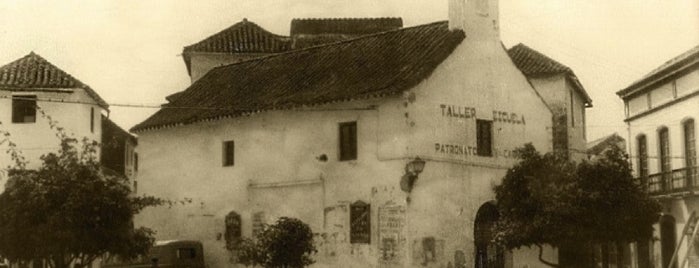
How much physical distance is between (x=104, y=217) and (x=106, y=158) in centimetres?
3027

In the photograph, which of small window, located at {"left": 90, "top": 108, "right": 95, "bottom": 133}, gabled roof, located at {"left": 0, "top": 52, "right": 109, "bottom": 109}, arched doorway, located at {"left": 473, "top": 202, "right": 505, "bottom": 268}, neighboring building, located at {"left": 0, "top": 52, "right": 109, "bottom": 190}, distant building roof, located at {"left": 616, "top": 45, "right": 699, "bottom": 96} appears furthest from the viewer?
small window, located at {"left": 90, "top": 108, "right": 95, "bottom": 133}

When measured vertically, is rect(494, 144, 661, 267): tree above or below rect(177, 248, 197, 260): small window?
above

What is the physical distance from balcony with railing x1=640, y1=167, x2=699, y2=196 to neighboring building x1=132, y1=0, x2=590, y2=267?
4028 mm

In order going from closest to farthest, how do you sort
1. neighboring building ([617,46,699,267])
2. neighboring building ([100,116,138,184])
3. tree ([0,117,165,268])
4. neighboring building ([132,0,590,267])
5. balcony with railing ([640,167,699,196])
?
tree ([0,117,165,268])
neighboring building ([132,0,590,267])
balcony with railing ([640,167,699,196])
neighboring building ([617,46,699,267])
neighboring building ([100,116,138,184])

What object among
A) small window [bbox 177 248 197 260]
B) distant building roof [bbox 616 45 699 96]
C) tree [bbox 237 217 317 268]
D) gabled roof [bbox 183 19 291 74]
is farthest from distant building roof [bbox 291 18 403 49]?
tree [bbox 237 217 317 268]

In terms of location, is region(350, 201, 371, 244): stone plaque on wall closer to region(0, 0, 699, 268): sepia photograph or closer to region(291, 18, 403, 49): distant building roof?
region(0, 0, 699, 268): sepia photograph

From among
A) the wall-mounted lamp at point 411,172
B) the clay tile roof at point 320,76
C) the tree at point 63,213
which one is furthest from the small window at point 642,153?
the tree at point 63,213

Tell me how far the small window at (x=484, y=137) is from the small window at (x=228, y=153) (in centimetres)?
821

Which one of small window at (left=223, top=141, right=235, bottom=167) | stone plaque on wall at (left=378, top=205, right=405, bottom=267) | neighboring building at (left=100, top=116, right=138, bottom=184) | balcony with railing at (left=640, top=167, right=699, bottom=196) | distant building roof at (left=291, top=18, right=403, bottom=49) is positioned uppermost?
distant building roof at (left=291, top=18, right=403, bottom=49)

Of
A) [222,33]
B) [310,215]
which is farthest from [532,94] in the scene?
[222,33]

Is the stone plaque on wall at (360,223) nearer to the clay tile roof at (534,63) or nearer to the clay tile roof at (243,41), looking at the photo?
the clay tile roof at (534,63)

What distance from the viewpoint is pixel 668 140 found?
3303 cm

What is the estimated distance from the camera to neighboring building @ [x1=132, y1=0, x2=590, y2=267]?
27047 mm

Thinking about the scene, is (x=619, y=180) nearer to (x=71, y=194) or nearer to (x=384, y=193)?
(x=384, y=193)
